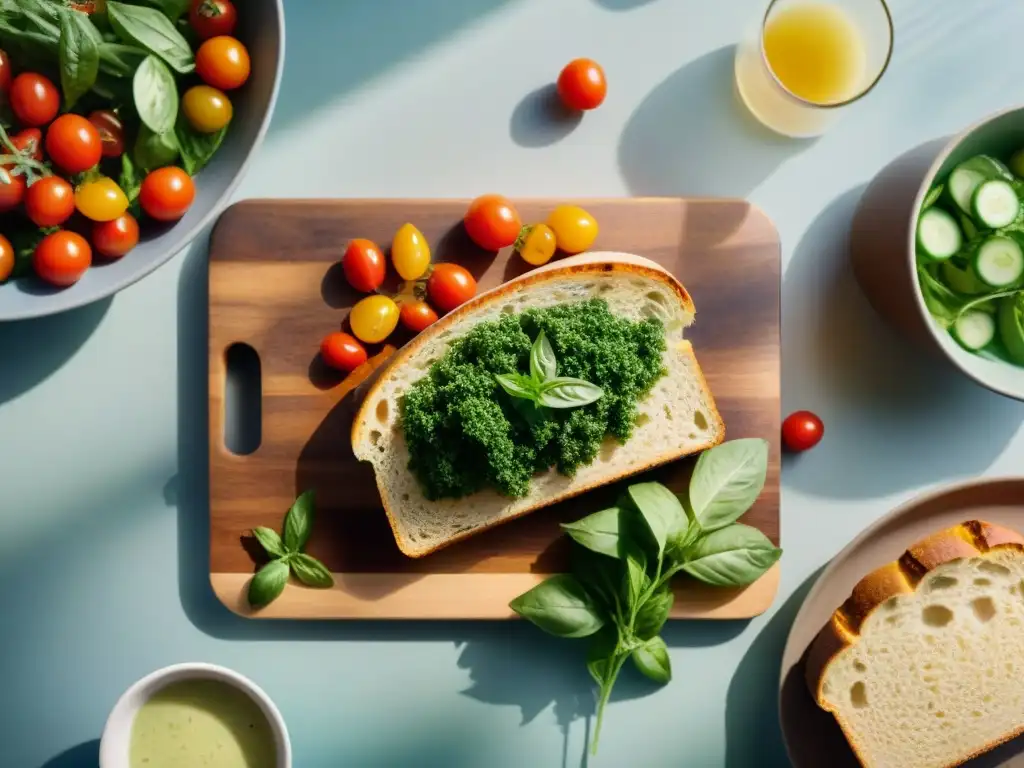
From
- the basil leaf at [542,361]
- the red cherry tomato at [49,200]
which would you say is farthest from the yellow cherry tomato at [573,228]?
the red cherry tomato at [49,200]

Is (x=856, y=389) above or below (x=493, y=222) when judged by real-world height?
below

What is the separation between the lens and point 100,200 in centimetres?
168

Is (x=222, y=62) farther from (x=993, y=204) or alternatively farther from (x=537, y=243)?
(x=993, y=204)

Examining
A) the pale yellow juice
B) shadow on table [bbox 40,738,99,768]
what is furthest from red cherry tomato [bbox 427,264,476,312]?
shadow on table [bbox 40,738,99,768]

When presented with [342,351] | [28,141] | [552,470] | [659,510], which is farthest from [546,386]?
[28,141]

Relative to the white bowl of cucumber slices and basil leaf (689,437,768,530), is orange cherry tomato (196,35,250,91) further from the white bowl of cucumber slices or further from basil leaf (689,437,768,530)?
the white bowl of cucumber slices

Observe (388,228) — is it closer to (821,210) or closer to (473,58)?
(473,58)

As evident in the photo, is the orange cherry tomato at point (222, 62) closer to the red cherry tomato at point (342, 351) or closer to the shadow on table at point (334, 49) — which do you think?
the shadow on table at point (334, 49)

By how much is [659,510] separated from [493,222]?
2.12 ft

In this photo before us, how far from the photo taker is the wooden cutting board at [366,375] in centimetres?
189

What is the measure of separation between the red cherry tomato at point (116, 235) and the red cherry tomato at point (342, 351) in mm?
410

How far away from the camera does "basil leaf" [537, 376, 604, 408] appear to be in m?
→ 1.67

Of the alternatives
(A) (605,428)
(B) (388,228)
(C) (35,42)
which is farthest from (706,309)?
(C) (35,42)

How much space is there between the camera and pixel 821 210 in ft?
6.53
